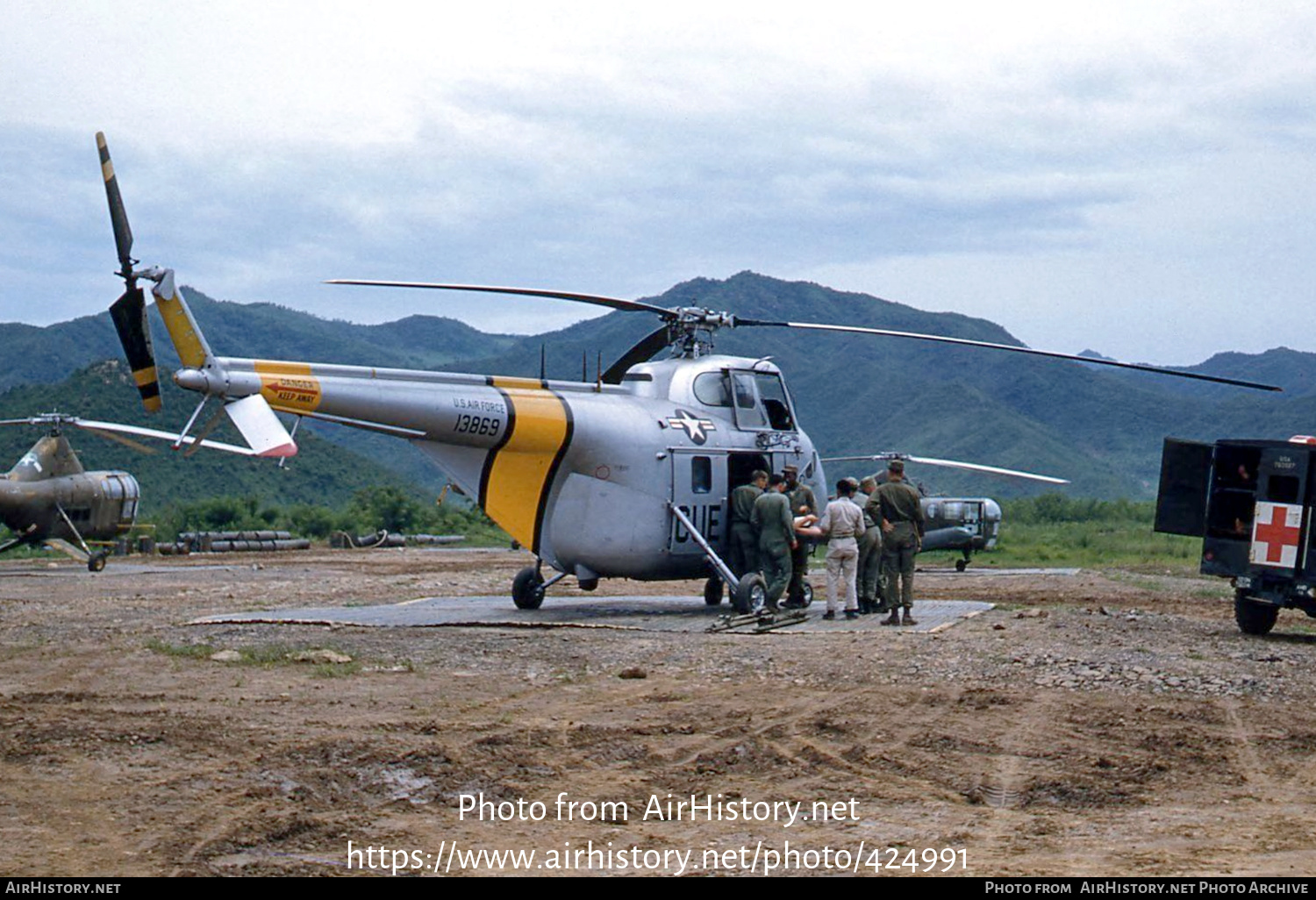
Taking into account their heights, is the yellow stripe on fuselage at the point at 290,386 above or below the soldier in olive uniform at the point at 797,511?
above

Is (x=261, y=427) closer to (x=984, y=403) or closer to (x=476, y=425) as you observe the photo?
(x=476, y=425)

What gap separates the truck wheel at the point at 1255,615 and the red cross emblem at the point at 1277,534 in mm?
475

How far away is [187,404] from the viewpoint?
7406 centimetres

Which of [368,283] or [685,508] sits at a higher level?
[368,283]

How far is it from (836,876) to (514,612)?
441 inches

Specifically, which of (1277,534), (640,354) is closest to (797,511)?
(640,354)

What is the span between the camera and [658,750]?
7715 mm

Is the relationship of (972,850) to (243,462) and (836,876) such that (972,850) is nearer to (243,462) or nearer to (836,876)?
(836,876)

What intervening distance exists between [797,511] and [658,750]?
30.0 feet

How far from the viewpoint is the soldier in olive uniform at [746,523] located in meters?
15.9

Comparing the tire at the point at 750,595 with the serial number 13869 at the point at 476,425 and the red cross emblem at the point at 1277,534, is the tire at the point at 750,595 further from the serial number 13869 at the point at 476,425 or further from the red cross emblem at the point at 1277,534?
the red cross emblem at the point at 1277,534


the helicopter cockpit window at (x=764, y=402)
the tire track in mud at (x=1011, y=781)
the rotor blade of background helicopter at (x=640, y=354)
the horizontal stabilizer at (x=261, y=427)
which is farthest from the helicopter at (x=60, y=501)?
the tire track in mud at (x=1011, y=781)

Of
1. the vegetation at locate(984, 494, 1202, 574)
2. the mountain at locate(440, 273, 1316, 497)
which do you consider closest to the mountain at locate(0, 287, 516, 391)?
the mountain at locate(440, 273, 1316, 497)
